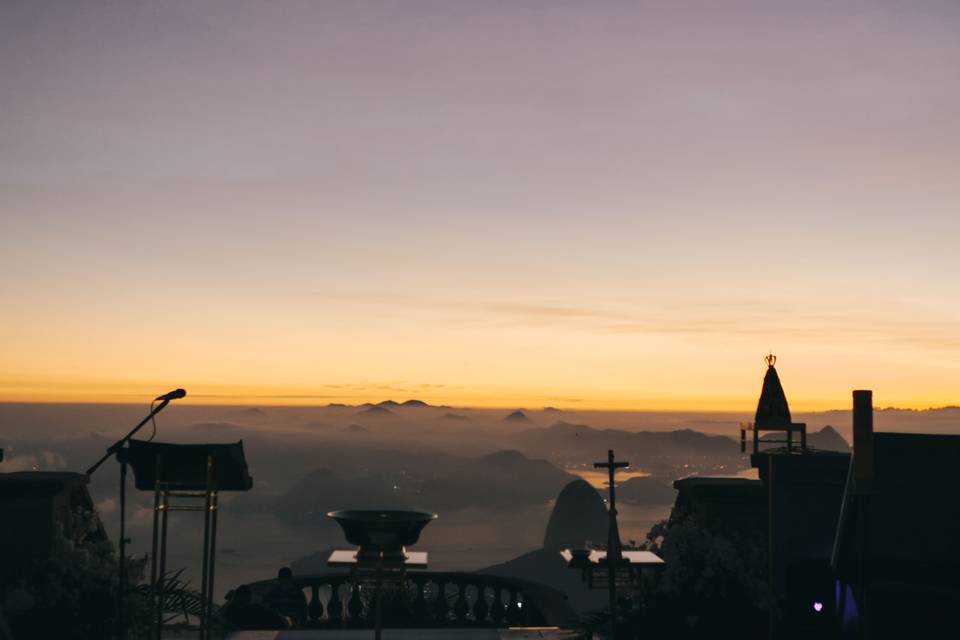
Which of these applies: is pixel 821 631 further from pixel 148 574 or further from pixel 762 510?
pixel 148 574

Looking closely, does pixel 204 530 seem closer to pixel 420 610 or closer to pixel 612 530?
pixel 612 530

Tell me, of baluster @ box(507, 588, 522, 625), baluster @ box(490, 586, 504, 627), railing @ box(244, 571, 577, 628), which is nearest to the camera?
railing @ box(244, 571, 577, 628)

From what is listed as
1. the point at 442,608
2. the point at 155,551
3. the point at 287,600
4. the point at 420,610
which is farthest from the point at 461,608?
the point at 155,551

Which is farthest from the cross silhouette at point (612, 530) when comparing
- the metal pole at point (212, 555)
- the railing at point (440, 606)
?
the metal pole at point (212, 555)

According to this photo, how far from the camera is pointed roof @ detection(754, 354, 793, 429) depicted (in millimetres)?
18250

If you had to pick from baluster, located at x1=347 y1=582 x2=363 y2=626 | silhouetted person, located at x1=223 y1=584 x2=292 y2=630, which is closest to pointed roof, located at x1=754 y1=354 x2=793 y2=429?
baluster, located at x1=347 y1=582 x2=363 y2=626

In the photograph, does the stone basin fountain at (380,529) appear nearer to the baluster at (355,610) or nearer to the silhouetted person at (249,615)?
the silhouetted person at (249,615)

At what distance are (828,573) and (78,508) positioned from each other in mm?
10393

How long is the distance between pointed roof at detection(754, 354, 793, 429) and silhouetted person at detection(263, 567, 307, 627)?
29.7ft

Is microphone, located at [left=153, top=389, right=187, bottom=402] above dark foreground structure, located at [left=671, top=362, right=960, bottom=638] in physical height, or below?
above

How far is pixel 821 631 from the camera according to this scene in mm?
12781

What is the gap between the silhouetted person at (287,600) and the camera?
17.3 m

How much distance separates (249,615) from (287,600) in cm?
106

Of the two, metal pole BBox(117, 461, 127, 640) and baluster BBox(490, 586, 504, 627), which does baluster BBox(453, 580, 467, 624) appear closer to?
baluster BBox(490, 586, 504, 627)
